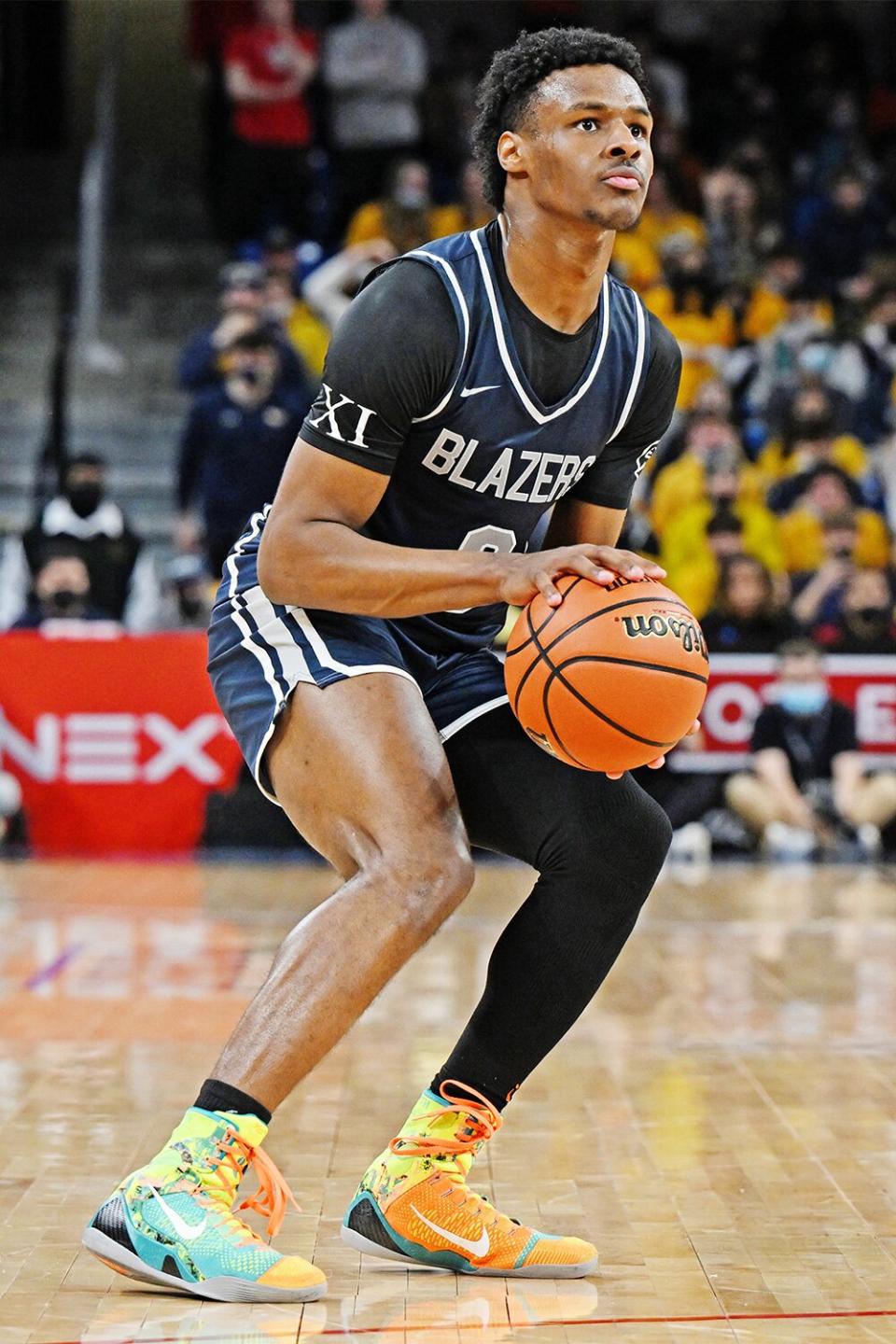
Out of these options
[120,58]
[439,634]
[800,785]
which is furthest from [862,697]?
[120,58]

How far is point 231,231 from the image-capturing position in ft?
49.0

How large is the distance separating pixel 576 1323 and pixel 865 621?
7.78 meters

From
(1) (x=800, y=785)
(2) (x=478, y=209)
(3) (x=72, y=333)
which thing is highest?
(2) (x=478, y=209)

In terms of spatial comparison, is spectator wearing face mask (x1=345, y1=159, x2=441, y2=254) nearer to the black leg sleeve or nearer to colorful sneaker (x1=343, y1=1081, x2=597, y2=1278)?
the black leg sleeve

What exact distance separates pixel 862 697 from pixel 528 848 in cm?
724

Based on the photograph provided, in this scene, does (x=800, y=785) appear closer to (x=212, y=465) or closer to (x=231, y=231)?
(x=212, y=465)

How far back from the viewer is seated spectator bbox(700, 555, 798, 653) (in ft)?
33.7

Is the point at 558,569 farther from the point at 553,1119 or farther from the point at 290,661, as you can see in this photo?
the point at 553,1119

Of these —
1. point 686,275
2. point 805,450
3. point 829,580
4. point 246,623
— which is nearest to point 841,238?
point 686,275

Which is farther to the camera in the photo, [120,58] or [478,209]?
[120,58]

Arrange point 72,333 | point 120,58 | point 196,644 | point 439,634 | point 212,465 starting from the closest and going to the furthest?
point 439,634
point 196,644
point 212,465
point 72,333
point 120,58

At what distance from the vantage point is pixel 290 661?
134 inches

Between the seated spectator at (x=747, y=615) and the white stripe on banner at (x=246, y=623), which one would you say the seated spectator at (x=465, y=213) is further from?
the white stripe on banner at (x=246, y=623)

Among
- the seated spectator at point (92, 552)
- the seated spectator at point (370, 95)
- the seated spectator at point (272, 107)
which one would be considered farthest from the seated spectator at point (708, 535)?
the seated spectator at point (272, 107)
